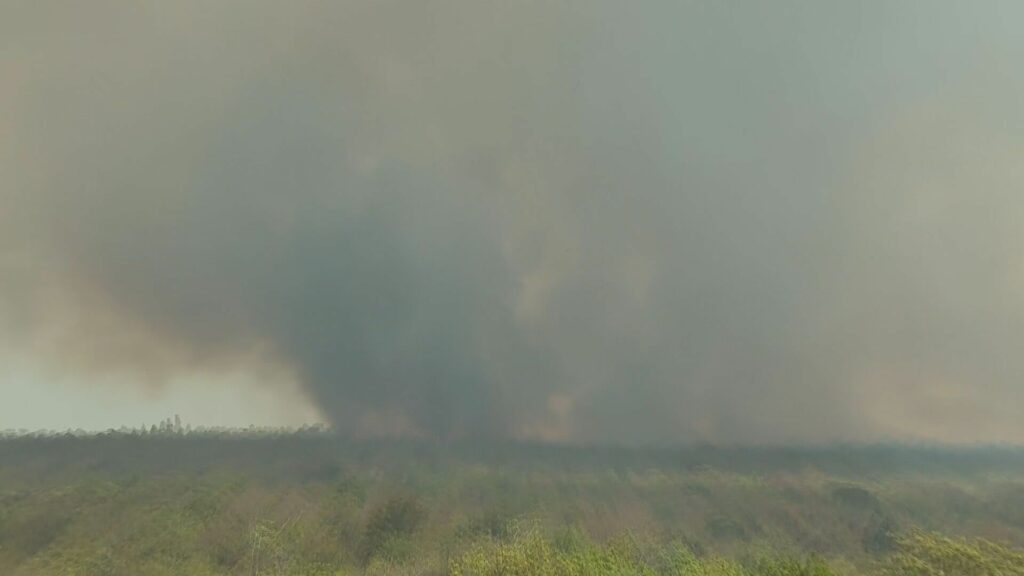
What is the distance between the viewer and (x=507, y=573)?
121375mm

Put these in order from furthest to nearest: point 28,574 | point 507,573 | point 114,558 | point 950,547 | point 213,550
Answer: point 213,550
point 114,558
point 28,574
point 507,573
point 950,547

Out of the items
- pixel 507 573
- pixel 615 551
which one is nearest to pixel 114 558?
pixel 507 573

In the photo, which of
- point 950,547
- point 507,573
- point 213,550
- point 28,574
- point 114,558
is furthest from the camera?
point 213,550

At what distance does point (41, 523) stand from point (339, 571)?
10637cm

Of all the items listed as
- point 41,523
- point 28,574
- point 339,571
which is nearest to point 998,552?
point 339,571

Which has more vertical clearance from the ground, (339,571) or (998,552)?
(998,552)

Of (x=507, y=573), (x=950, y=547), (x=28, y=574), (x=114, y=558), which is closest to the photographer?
(x=950, y=547)

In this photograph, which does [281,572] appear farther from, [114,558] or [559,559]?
[559,559]

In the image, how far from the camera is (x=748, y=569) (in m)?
153

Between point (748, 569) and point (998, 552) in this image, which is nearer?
point (998, 552)

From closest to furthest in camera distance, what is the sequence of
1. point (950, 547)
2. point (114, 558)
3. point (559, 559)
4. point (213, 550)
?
1. point (950, 547)
2. point (559, 559)
3. point (114, 558)
4. point (213, 550)

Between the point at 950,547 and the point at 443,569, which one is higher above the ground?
the point at 950,547

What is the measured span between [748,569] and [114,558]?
17706 cm

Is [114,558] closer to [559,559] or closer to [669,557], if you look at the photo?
[559,559]
